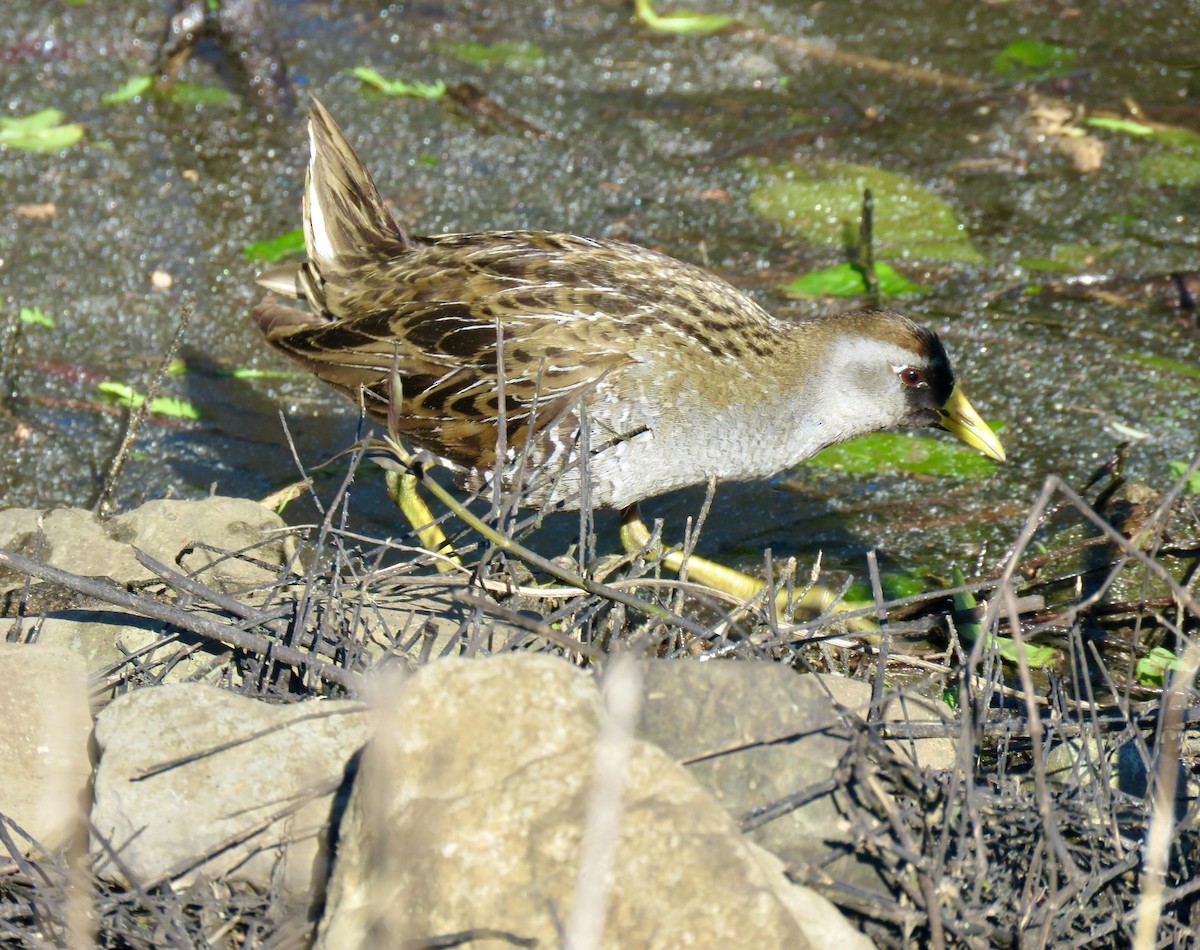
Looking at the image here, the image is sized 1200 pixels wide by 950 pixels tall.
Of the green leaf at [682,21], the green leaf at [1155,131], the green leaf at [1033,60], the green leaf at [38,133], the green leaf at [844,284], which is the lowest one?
the green leaf at [844,284]

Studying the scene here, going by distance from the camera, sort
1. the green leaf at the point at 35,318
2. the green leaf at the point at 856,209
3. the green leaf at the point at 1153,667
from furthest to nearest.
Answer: the green leaf at the point at 856,209 → the green leaf at the point at 35,318 → the green leaf at the point at 1153,667

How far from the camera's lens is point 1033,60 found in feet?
21.4

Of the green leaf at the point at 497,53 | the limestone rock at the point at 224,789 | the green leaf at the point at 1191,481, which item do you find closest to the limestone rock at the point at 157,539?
the limestone rock at the point at 224,789

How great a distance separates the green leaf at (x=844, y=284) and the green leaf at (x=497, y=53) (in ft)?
7.46

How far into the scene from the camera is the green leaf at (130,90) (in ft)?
20.2

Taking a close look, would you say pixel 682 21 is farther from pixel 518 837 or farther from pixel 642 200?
pixel 518 837

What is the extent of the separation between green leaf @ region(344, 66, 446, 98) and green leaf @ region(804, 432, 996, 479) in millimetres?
3026

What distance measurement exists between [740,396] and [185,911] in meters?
1.96

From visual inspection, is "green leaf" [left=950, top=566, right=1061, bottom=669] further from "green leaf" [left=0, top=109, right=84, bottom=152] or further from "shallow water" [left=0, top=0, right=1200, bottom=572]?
"green leaf" [left=0, top=109, right=84, bottom=152]

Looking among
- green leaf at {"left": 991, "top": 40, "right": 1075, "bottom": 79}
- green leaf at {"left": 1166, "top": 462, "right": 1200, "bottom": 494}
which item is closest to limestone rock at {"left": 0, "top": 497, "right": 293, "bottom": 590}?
green leaf at {"left": 1166, "top": 462, "right": 1200, "bottom": 494}

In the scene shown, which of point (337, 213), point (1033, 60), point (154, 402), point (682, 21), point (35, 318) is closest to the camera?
point (337, 213)

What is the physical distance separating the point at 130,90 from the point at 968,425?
4376 mm

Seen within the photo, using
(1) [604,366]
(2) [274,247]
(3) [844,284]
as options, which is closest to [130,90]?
(2) [274,247]

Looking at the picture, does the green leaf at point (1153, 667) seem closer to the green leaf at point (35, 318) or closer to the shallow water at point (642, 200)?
the shallow water at point (642, 200)
